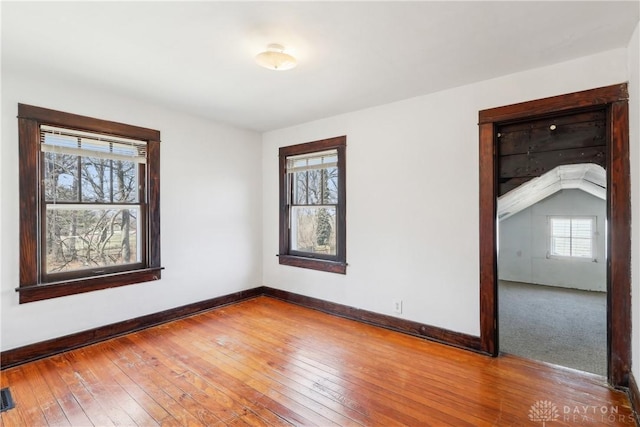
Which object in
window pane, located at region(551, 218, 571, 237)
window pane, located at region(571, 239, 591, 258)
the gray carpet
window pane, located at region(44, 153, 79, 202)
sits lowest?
the gray carpet

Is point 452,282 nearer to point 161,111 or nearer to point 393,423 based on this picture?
point 393,423

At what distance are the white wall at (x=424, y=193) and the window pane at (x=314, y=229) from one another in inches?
14.0

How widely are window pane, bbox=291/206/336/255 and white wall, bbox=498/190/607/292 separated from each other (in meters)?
3.71

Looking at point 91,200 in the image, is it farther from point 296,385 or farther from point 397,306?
point 397,306

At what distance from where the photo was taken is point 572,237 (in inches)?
246

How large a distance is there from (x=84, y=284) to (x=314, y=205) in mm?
2647

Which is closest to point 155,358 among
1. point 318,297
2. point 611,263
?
point 318,297

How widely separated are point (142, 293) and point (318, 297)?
2067mm

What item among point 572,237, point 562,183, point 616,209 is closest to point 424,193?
point 616,209

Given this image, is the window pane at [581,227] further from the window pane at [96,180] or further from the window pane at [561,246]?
the window pane at [96,180]

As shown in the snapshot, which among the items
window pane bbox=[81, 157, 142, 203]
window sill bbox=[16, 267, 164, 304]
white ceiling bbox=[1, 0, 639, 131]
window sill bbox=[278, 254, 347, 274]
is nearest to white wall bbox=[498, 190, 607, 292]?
window sill bbox=[278, 254, 347, 274]

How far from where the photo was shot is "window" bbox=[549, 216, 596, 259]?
6066 mm

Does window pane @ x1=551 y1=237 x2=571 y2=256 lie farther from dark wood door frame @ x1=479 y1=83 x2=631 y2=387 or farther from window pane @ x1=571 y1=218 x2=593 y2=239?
dark wood door frame @ x1=479 y1=83 x2=631 y2=387

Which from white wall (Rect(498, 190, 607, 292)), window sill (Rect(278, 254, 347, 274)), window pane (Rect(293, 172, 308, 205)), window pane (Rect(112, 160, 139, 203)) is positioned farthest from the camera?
white wall (Rect(498, 190, 607, 292))
